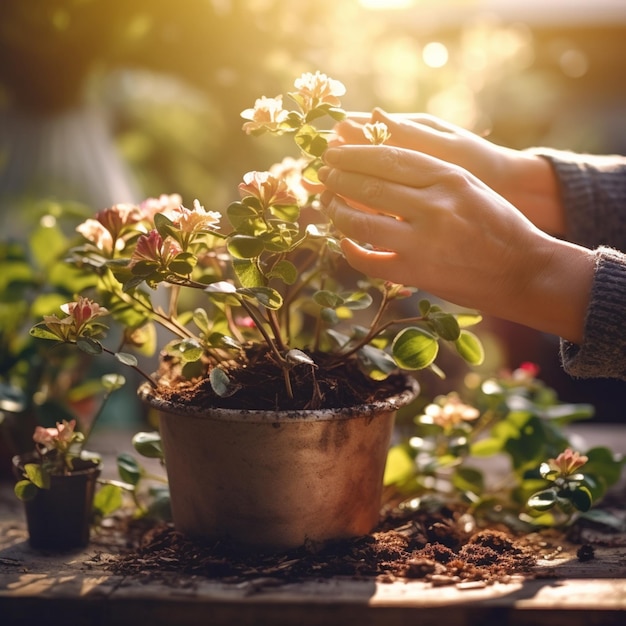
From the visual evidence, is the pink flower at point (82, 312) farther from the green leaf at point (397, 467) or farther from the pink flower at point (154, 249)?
the green leaf at point (397, 467)

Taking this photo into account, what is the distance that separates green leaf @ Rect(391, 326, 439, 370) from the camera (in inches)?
38.4

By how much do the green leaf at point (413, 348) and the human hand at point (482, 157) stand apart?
0.27 metres

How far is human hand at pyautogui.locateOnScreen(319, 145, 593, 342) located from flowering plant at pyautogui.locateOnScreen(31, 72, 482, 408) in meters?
0.05

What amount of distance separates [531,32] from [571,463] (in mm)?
3818

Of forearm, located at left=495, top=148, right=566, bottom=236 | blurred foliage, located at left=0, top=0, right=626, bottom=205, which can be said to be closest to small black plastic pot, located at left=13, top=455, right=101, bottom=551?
forearm, located at left=495, top=148, right=566, bottom=236

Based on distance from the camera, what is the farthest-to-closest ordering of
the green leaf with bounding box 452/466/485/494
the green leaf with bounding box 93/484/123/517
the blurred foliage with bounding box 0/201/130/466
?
the blurred foliage with bounding box 0/201/130/466
the green leaf with bounding box 452/466/485/494
the green leaf with bounding box 93/484/123/517

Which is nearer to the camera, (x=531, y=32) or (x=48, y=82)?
(x=48, y=82)

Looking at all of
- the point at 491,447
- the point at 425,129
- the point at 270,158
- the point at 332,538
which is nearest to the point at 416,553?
the point at 332,538

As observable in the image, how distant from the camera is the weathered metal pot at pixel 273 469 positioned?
89 cm

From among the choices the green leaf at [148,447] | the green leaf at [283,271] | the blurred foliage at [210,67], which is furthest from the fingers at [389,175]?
the blurred foliage at [210,67]

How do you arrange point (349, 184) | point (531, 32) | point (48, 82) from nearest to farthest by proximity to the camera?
point (349, 184), point (48, 82), point (531, 32)

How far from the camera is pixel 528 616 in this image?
0.78 metres

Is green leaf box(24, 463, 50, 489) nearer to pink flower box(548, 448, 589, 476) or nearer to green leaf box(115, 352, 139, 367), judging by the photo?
green leaf box(115, 352, 139, 367)

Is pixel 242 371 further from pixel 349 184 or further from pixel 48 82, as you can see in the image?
pixel 48 82
